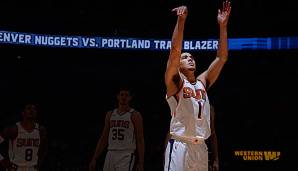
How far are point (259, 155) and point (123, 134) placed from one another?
515 centimetres

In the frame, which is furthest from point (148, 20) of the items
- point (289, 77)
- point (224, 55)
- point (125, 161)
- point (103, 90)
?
point (224, 55)

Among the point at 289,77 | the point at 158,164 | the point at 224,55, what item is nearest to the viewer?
the point at 224,55

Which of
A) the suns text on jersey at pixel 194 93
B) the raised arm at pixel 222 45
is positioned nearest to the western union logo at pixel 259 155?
the raised arm at pixel 222 45

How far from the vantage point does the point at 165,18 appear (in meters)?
11.4

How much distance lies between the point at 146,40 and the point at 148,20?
2.88ft

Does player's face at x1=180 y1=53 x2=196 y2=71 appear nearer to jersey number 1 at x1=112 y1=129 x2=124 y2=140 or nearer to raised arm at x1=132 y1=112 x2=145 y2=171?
raised arm at x1=132 y1=112 x2=145 y2=171

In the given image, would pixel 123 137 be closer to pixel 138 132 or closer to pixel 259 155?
pixel 138 132

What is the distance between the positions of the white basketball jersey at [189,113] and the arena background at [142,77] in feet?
20.9

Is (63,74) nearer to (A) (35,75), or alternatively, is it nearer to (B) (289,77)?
(A) (35,75)

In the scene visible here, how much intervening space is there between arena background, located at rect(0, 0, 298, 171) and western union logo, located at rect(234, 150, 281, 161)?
0.25ft

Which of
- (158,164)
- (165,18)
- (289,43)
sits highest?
(165,18)

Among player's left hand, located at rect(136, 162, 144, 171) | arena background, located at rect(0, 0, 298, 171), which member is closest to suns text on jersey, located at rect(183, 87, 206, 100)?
player's left hand, located at rect(136, 162, 144, 171)

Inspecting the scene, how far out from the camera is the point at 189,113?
4.32 meters

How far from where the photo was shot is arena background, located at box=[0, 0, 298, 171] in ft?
35.7
